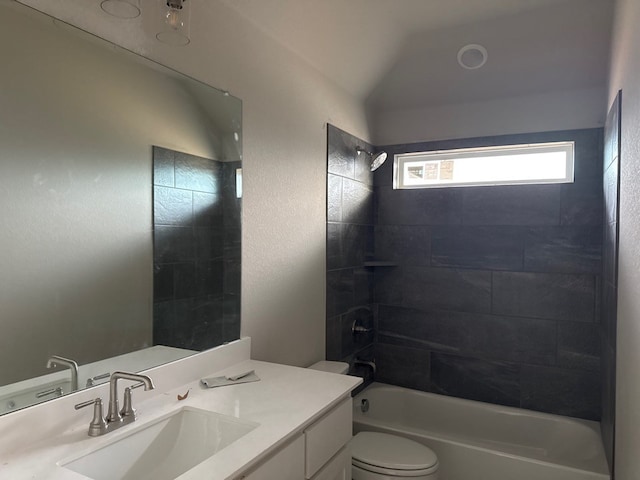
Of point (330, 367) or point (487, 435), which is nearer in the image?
point (330, 367)

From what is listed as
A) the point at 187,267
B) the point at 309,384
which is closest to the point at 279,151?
the point at 187,267

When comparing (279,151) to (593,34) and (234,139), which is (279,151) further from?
(593,34)

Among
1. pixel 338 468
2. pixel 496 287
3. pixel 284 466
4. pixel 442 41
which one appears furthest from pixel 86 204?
pixel 496 287

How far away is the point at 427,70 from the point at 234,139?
162 cm

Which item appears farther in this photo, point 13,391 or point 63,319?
point 63,319

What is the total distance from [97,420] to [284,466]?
21.7 inches

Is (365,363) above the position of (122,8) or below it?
below

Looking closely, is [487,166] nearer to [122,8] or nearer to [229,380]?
[229,380]

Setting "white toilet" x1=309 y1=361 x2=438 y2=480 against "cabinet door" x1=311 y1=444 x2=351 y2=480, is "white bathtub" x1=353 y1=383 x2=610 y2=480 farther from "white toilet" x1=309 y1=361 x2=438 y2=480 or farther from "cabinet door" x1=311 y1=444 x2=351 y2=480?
"cabinet door" x1=311 y1=444 x2=351 y2=480

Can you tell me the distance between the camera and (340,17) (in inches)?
93.4

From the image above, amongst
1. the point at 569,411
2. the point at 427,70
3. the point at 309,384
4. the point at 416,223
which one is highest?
the point at 427,70

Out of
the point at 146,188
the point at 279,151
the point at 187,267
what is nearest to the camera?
the point at 146,188

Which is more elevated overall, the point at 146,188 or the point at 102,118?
the point at 102,118

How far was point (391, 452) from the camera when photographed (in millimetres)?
2322
